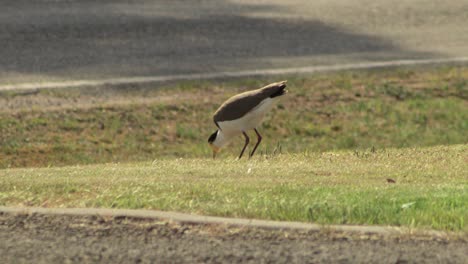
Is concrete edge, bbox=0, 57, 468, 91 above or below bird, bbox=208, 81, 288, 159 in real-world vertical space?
below

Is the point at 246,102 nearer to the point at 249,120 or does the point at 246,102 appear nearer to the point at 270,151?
the point at 249,120

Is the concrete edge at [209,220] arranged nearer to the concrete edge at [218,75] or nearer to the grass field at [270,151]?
the grass field at [270,151]

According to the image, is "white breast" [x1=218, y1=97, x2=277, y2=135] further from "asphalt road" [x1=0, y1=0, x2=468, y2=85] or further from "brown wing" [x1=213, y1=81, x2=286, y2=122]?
"asphalt road" [x1=0, y1=0, x2=468, y2=85]

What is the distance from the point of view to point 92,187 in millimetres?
7609

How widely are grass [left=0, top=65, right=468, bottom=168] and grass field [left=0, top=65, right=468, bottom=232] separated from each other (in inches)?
0.6

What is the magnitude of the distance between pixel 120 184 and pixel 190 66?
772cm

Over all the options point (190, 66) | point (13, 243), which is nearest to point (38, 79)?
point (190, 66)

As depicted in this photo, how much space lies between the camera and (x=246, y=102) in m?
9.73

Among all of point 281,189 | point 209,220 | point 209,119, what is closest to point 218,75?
point 209,119

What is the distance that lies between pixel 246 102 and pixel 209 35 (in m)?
7.46

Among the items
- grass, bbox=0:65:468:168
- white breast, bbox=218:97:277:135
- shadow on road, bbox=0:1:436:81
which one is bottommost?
grass, bbox=0:65:468:168

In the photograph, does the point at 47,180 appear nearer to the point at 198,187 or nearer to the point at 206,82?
the point at 198,187

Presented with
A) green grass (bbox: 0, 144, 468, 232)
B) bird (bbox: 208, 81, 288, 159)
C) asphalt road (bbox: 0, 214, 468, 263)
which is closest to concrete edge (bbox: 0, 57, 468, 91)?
bird (bbox: 208, 81, 288, 159)

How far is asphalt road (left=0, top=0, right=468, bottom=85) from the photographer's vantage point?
1538cm
